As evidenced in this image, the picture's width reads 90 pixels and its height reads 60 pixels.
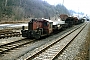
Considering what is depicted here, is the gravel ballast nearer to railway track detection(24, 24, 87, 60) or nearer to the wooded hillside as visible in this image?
railway track detection(24, 24, 87, 60)

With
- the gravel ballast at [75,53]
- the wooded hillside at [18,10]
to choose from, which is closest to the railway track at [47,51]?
the gravel ballast at [75,53]

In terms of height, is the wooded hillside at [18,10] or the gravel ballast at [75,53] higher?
the wooded hillside at [18,10]

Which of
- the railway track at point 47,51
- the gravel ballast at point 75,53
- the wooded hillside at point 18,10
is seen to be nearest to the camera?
the railway track at point 47,51

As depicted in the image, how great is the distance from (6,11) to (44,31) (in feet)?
124

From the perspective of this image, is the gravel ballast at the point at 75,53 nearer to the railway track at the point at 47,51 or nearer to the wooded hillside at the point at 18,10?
the railway track at the point at 47,51

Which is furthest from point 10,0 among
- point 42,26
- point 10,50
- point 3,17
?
point 10,50

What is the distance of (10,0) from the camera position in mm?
68125

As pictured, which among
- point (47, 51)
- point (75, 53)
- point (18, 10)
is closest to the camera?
point (75, 53)

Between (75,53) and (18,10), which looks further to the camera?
(18,10)

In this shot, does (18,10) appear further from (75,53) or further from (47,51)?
(75,53)

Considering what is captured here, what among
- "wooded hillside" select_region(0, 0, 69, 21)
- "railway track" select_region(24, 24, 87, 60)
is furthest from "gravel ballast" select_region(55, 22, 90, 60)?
"wooded hillside" select_region(0, 0, 69, 21)

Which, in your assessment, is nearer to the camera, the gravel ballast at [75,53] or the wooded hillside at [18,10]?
the gravel ballast at [75,53]

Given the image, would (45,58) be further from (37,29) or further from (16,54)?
(37,29)

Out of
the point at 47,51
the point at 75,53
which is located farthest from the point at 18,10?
the point at 75,53
